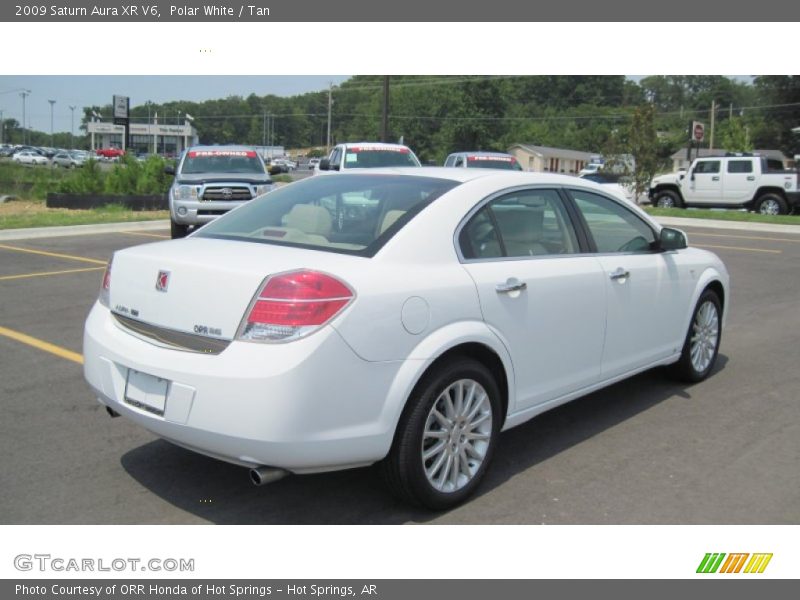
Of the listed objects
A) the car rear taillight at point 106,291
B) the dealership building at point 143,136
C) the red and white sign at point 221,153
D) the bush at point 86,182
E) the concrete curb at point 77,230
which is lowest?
the concrete curb at point 77,230

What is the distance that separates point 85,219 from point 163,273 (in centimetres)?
1550

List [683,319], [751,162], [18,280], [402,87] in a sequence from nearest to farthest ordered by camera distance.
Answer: [683,319]
[18,280]
[751,162]
[402,87]

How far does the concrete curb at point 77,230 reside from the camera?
15.1 meters

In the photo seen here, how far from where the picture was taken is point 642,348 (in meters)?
5.11

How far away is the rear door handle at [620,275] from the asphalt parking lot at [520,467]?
0.55 m

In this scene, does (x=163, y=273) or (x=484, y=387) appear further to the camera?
(x=484, y=387)

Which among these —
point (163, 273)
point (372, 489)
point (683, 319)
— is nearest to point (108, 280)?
point (163, 273)

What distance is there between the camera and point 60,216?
59.9ft

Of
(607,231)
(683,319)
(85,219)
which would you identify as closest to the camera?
(607,231)

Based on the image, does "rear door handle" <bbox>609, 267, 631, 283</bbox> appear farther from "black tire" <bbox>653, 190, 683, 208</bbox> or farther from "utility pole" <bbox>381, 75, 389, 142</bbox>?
"utility pole" <bbox>381, 75, 389, 142</bbox>

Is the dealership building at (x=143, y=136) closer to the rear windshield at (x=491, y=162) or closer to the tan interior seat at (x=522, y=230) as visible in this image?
the rear windshield at (x=491, y=162)

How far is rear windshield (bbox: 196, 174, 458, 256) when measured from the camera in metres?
3.82

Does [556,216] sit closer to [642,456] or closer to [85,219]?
[642,456]

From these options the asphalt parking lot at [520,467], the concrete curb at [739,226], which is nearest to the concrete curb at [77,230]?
the asphalt parking lot at [520,467]
